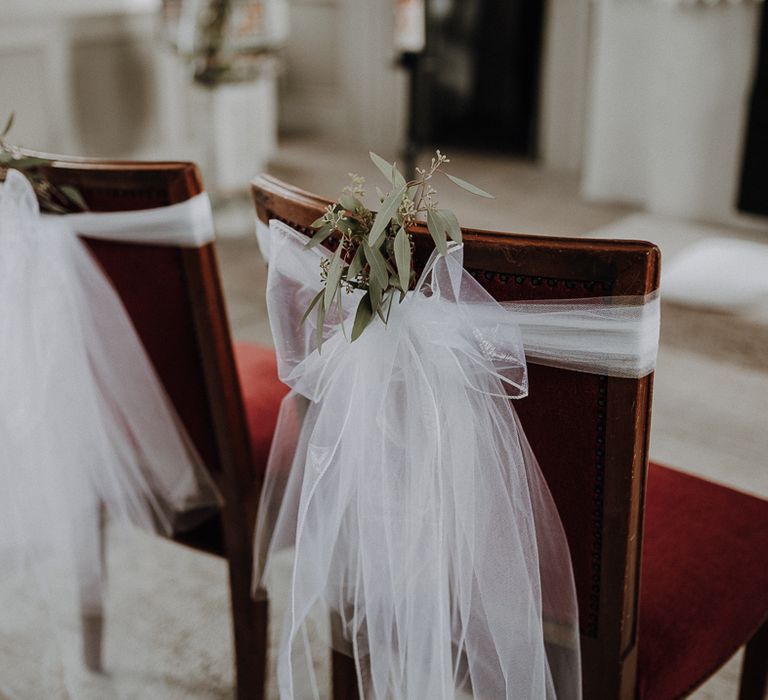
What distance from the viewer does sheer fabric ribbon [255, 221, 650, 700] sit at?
862 mm

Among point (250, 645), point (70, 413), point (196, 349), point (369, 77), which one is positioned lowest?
point (250, 645)

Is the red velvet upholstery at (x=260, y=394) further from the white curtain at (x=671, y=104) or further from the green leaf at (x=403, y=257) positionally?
the white curtain at (x=671, y=104)

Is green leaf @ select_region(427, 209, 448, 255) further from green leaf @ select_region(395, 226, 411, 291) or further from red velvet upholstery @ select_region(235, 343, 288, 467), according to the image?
red velvet upholstery @ select_region(235, 343, 288, 467)

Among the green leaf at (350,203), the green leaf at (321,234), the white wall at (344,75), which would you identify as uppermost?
the white wall at (344,75)

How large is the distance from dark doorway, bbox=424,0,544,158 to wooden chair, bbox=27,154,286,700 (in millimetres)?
4624

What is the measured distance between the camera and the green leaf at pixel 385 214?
810mm

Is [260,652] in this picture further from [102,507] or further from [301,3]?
[301,3]

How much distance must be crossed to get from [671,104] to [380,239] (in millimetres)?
4031

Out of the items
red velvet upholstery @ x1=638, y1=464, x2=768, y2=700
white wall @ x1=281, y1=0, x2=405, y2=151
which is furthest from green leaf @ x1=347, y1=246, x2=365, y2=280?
white wall @ x1=281, y1=0, x2=405, y2=151

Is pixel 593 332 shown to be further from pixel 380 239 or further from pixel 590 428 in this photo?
pixel 380 239

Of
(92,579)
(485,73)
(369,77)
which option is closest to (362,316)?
(92,579)

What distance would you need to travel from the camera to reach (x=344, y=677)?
1.19m

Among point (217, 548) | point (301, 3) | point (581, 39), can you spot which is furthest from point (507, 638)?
point (301, 3)

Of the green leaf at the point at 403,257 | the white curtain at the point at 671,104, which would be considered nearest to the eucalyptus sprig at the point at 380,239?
the green leaf at the point at 403,257
